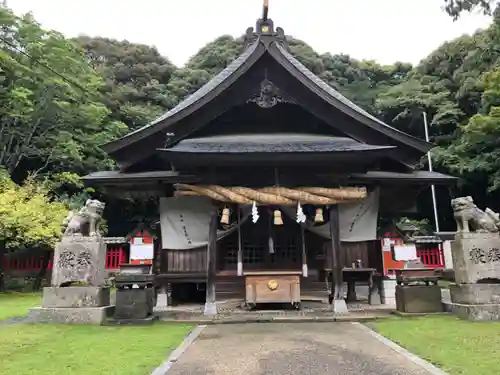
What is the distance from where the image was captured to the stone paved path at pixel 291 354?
468 cm

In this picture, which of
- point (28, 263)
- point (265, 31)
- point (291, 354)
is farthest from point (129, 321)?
point (28, 263)

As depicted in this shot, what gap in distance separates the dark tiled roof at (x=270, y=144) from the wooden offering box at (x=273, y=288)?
2870 mm

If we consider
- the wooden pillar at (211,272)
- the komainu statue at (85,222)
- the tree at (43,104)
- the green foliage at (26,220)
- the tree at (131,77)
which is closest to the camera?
the komainu statue at (85,222)

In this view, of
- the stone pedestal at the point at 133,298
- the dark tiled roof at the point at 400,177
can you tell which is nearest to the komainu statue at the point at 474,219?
the dark tiled roof at the point at 400,177

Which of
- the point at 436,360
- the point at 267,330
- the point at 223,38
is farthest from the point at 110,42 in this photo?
A: the point at 436,360

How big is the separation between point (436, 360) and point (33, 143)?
2419 cm

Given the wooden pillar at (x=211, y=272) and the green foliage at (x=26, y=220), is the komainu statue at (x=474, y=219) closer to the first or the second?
the wooden pillar at (x=211, y=272)

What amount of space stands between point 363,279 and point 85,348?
7.48m

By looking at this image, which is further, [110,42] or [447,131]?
[110,42]

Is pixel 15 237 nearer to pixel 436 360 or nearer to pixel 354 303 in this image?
pixel 354 303

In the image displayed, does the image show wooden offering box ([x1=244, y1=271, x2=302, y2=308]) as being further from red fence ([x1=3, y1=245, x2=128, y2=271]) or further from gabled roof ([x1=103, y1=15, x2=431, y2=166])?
red fence ([x1=3, y1=245, x2=128, y2=271])

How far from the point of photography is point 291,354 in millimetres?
5453

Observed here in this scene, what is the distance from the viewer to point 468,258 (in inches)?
318

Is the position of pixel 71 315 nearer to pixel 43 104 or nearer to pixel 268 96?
pixel 268 96
